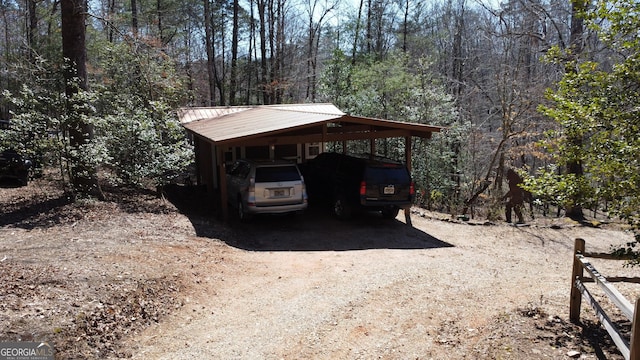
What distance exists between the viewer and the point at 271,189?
11.0m

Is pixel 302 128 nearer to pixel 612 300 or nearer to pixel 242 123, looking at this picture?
pixel 242 123

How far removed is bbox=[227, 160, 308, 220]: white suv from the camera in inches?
431

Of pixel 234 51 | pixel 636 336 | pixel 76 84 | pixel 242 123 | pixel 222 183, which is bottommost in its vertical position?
pixel 636 336

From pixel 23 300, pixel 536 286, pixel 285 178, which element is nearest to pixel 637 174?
pixel 536 286

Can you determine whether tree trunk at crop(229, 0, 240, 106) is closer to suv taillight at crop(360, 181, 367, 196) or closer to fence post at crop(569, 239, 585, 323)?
suv taillight at crop(360, 181, 367, 196)

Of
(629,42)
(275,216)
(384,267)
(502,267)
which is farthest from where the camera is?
(275,216)

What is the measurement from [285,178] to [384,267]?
3.97m

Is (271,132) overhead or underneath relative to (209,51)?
underneath

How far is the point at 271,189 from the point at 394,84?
43.3ft

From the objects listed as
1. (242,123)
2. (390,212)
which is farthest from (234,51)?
(390,212)

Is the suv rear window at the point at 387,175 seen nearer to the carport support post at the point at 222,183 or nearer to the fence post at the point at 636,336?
the carport support post at the point at 222,183

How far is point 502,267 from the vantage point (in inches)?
347

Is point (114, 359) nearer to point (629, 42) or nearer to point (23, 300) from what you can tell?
point (23, 300)

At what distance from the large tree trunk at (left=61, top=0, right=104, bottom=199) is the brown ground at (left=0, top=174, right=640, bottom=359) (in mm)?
790
